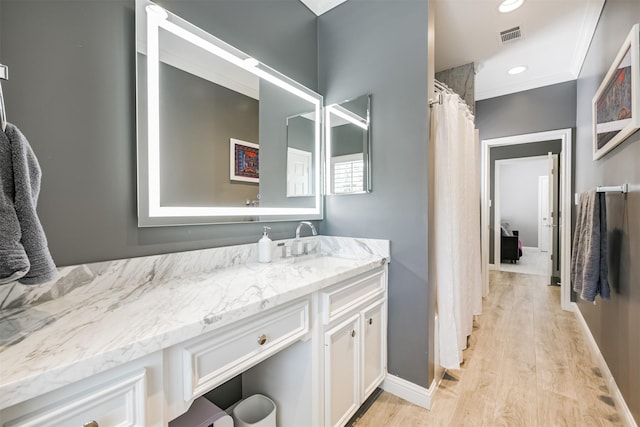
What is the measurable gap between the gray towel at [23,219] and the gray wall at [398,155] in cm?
154

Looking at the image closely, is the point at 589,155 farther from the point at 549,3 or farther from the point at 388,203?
the point at 388,203

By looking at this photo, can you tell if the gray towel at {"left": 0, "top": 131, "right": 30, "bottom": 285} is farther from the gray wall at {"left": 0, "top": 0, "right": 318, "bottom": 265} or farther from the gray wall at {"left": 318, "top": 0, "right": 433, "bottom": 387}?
the gray wall at {"left": 318, "top": 0, "right": 433, "bottom": 387}

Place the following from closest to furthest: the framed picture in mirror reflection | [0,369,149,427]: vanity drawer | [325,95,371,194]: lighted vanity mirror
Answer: [0,369,149,427]: vanity drawer
the framed picture in mirror reflection
[325,95,371,194]: lighted vanity mirror

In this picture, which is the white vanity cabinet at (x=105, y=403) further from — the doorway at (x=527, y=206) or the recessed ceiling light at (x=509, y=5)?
the doorway at (x=527, y=206)

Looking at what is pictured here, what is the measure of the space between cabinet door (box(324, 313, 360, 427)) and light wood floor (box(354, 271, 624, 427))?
9.6 inches

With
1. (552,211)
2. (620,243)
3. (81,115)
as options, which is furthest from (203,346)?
(552,211)

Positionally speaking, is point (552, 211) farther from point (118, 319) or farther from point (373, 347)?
point (118, 319)

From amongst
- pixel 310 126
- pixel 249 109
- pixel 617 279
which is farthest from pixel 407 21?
pixel 617 279

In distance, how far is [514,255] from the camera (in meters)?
5.52

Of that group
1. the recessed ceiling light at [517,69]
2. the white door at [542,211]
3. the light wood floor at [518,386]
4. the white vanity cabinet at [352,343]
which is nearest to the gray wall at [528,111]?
the recessed ceiling light at [517,69]

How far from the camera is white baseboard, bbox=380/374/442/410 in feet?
5.31

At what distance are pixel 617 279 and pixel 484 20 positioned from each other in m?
2.00

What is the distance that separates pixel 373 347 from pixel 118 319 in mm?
1293

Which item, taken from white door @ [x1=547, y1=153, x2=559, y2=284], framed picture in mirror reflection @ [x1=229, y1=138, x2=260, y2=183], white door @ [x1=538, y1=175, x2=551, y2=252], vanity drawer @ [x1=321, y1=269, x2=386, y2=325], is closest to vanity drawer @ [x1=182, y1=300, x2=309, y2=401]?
vanity drawer @ [x1=321, y1=269, x2=386, y2=325]
